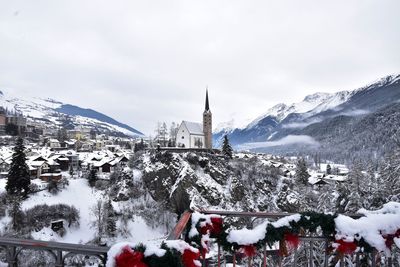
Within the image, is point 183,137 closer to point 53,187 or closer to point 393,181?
point 53,187

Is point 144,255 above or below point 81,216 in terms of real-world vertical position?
above

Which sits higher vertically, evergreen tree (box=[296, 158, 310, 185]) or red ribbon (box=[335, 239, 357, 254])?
red ribbon (box=[335, 239, 357, 254])

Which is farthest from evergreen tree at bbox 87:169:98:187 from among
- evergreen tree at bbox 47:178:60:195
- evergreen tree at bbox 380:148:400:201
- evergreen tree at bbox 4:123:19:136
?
evergreen tree at bbox 4:123:19:136

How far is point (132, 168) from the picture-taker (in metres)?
39.9

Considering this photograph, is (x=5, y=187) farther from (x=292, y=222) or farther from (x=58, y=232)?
(x=292, y=222)

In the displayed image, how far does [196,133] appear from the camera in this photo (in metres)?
54.1

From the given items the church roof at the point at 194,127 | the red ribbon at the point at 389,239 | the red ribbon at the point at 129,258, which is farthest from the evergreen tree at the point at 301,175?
the red ribbon at the point at 129,258

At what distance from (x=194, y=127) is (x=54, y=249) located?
52.5m

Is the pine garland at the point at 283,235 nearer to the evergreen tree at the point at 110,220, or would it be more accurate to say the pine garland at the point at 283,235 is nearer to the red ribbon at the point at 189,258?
the red ribbon at the point at 189,258

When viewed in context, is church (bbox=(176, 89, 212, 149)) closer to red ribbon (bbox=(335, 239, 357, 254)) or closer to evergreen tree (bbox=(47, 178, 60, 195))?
evergreen tree (bbox=(47, 178, 60, 195))

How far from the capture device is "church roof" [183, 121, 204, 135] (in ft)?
176

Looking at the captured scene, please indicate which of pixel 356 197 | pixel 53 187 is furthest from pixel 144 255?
pixel 53 187

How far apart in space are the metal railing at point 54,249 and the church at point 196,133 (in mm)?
50436

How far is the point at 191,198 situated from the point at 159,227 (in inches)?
189
